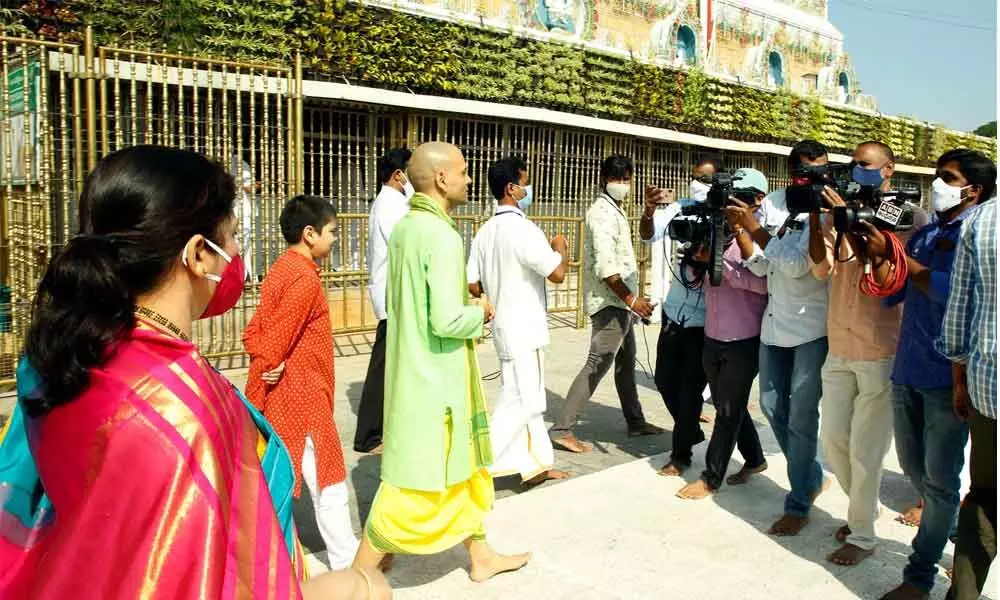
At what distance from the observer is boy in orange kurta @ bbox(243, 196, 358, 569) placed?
3285 millimetres

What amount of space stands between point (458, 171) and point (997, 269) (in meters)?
1.97

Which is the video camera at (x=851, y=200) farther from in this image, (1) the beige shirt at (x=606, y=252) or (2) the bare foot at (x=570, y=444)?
(2) the bare foot at (x=570, y=444)

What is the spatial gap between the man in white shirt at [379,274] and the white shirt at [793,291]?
7.29 feet

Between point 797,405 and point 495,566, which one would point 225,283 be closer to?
point 495,566

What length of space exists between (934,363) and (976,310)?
411 mm

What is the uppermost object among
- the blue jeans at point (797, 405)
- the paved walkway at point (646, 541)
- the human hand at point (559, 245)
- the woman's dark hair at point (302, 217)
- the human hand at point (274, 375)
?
→ the woman's dark hair at point (302, 217)

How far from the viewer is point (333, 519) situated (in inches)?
130

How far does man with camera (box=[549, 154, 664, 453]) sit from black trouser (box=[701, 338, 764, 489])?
0.93m

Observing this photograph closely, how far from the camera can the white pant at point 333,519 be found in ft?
10.9

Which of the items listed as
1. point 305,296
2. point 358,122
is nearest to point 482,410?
point 305,296

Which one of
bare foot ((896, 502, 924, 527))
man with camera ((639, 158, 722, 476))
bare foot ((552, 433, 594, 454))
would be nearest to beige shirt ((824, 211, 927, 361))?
man with camera ((639, 158, 722, 476))

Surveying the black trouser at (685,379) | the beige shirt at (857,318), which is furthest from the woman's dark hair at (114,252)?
the black trouser at (685,379)

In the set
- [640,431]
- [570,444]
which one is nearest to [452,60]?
[640,431]

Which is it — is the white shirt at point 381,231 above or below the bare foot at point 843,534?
above
